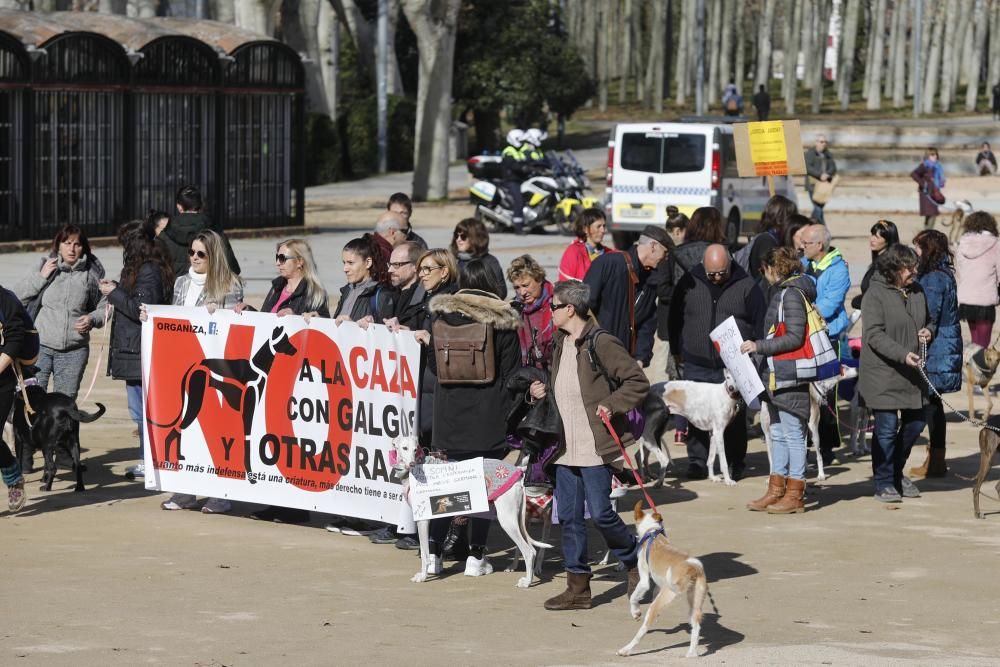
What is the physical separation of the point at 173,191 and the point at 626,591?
20.8 m

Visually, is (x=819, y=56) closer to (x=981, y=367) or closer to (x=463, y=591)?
(x=981, y=367)

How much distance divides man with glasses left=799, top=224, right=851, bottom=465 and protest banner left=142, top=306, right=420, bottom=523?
3866 mm

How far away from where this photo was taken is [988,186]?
45.7 metres

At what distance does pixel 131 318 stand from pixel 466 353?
328cm

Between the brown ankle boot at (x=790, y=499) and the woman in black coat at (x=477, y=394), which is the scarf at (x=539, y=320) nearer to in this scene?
the woman in black coat at (x=477, y=394)

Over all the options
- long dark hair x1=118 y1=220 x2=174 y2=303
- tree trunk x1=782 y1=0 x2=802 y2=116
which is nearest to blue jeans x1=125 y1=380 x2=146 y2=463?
long dark hair x1=118 y1=220 x2=174 y2=303

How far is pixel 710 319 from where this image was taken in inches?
455

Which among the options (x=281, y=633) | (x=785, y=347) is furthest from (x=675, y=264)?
(x=281, y=633)

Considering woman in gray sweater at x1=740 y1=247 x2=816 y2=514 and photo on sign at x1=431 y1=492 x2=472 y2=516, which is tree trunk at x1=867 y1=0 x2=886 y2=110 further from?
photo on sign at x1=431 y1=492 x2=472 y2=516

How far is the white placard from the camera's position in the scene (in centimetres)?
861

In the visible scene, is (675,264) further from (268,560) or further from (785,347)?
(268,560)

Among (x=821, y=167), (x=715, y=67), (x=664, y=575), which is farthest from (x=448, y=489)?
(x=715, y=67)

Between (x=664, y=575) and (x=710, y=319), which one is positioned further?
(x=710, y=319)

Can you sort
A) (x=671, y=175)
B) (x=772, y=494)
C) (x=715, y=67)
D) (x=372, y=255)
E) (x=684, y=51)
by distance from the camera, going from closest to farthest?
1. (x=372, y=255)
2. (x=772, y=494)
3. (x=671, y=175)
4. (x=715, y=67)
5. (x=684, y=51)
